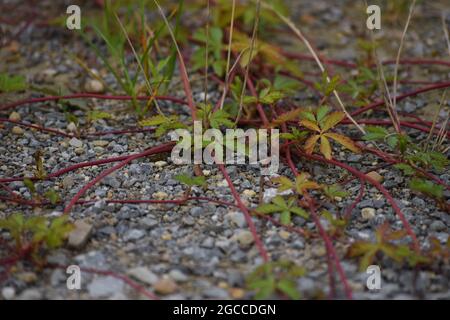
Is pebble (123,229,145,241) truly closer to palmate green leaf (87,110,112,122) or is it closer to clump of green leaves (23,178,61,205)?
clump of green leaves (23,178,61,205)

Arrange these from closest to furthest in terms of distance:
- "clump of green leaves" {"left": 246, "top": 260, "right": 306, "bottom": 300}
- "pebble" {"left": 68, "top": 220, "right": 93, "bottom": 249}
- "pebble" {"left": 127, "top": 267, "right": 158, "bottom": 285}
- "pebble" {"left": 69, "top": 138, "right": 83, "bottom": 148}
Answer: "clump of green leaves" {"left": 246, "top": 260, "right": 306, "bottom": 300} < "pebble" {"left": 127, "top": 267, "right": 158, "bottom": 285} < "pebble" {"left": 68, "top": 220, "right": 93, "bottom": 249} < "pebble" {"left": 69, "top": 138, "right": 83, "bottom": 148}

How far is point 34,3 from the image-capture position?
3467 mm

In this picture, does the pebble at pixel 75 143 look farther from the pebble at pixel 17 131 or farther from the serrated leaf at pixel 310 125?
the serrated leaf at pixel 310 125

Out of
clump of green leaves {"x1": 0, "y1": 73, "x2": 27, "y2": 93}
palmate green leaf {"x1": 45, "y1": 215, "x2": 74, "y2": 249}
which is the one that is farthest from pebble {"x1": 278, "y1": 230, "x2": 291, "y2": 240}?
clump of green leaves {"x1": 0, "y1": 73, "x2": 27, "y2": 93}

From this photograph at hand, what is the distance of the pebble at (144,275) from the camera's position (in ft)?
5.95

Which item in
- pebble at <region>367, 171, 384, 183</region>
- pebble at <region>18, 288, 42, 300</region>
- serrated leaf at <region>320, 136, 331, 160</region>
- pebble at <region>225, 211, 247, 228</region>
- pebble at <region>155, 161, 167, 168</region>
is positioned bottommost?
pebble at <region>18, 288, 42, 300</region>

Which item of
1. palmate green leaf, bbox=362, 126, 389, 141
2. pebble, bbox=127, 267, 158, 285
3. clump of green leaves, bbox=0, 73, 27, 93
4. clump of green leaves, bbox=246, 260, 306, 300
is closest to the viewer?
clump of green leaves, bbox=246, 260, 306, 300

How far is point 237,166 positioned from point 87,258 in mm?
696

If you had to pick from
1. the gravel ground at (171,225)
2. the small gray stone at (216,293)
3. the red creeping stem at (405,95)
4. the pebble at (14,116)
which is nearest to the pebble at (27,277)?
the gravel ground at (171,225)

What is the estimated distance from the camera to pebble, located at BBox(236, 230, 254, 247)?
1970 millimetres

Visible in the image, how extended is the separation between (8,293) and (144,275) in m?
0.38

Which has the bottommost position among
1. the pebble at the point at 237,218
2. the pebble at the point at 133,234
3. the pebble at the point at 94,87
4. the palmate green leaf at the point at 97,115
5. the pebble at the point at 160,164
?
the pebble at the point at 133,234

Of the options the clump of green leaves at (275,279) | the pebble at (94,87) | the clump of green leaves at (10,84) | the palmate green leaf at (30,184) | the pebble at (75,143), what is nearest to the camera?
the clump of green leaves at (275,279)

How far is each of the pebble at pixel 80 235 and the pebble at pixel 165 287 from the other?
0.96 feet
